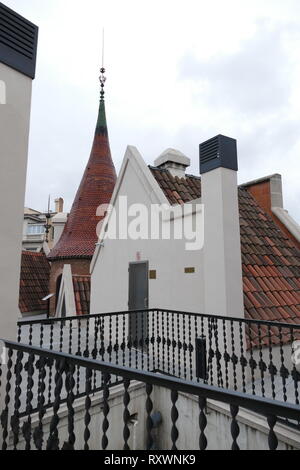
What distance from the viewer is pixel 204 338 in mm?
5684

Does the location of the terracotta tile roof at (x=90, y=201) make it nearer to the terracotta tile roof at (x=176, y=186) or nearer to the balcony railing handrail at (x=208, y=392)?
the terracotta tile roof at (x=176, y=186)

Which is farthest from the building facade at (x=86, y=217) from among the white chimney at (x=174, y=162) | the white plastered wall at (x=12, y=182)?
the white plastered wall at (x=12, y=182)

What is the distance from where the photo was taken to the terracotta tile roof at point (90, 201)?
14.3 metres

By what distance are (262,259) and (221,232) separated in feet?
9.09

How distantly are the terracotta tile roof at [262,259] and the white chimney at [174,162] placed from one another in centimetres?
32

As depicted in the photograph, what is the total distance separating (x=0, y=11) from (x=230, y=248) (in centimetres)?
524

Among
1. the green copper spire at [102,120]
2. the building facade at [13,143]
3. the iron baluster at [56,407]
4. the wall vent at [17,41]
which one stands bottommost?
the iron baluster at [56,407]

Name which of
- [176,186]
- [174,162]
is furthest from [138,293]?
[174,162]

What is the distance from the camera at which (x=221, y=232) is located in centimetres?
573

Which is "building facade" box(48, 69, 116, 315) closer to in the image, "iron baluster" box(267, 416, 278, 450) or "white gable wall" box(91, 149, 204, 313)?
"white gable wall" box(91, 149, 204, 313)

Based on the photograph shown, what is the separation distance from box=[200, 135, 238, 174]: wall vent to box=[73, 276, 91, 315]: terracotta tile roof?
823 centimetres

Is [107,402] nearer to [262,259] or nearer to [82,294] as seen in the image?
[262,259]

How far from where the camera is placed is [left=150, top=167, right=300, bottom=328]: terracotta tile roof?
260 inches
